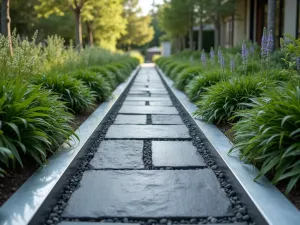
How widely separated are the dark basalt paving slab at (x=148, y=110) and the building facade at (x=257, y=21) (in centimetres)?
443

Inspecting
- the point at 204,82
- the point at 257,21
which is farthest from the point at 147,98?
the point at 257,21

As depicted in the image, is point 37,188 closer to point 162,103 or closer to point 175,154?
point 175,154

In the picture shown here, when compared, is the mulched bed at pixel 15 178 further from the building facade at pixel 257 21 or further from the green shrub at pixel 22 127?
the building facade at pixel 257 21

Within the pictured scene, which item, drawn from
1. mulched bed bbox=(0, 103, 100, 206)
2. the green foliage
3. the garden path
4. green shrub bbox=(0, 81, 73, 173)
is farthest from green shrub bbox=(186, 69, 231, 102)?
the green foliage

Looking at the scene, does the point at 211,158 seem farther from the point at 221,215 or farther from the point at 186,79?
the point at 186,79

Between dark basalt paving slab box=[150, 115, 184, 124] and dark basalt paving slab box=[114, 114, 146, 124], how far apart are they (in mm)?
198

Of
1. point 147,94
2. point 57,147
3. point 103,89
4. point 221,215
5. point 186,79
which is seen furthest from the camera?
point 147,94

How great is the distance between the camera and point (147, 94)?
11.2m

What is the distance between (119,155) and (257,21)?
16635mm

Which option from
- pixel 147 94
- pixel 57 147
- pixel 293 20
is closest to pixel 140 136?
pixel 57 147

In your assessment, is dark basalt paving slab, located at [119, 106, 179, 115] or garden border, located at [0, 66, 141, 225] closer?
garden border, located at [0, 66, 141, 225]

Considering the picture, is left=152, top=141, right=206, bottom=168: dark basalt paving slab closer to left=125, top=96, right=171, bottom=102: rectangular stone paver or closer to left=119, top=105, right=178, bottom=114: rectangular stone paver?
left=119, top=105, right=178, bottom=114: rectangular stone paver

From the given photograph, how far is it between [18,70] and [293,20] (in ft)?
Answer: 38.3

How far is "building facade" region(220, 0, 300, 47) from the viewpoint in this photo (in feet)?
46.6
